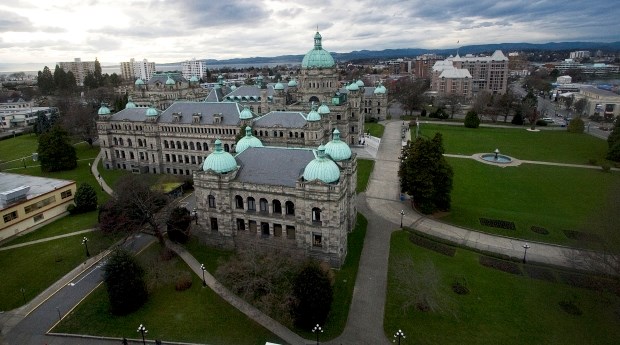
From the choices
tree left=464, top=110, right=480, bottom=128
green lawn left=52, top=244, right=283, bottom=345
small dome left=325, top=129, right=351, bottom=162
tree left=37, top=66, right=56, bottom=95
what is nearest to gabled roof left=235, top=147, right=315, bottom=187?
small dome left=325, top=129, right=351, bottom=162

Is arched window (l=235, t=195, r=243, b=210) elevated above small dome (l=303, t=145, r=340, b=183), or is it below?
below

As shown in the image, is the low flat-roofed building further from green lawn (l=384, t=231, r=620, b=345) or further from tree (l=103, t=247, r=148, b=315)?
green lawn (l=384, t=231, r=620, b=345)

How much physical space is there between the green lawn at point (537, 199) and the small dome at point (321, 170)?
26.0m

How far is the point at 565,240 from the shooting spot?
2151 inches

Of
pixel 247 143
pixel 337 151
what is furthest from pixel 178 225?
pixel 337 151

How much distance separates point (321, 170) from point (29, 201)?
163 ft

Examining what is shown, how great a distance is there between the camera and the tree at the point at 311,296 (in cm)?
3675

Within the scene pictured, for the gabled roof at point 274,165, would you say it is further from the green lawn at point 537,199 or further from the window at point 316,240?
the green lawn at point 537,199

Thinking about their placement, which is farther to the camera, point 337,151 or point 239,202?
point 337,151

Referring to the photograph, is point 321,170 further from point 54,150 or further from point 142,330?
point 54,150

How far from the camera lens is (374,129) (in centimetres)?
12925

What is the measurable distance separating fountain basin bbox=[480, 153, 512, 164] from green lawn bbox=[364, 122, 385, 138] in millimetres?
33369

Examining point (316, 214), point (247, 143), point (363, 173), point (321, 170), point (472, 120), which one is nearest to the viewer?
point (321, 170)

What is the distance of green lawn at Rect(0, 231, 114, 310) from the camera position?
45.3 metres
